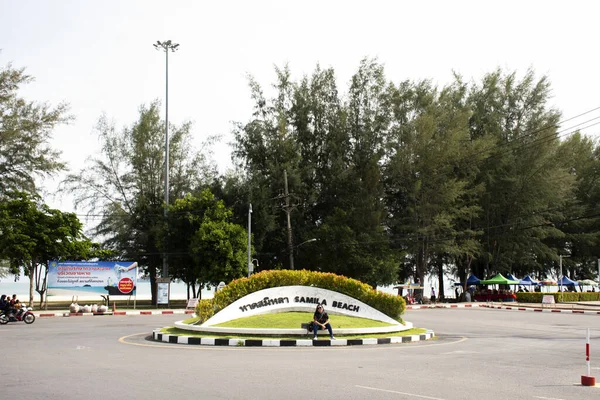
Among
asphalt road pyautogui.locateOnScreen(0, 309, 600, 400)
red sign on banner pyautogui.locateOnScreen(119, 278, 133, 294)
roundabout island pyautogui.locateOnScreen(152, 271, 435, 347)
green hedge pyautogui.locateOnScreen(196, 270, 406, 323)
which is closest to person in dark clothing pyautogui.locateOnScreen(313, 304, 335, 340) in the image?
roundabout island pyautogui.locateOnScreen(152, 271, 435, 347)

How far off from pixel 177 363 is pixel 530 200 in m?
51.8

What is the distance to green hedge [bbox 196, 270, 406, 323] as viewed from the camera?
21359 millimetres

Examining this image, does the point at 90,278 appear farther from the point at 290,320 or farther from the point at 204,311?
the point at 290,320

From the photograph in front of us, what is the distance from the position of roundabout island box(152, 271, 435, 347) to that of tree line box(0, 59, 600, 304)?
26.1 metres

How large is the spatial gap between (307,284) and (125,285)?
77.3 ft

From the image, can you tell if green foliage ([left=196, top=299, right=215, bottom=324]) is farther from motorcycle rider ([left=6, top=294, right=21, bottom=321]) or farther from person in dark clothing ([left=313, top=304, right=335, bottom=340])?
motorcycle rider ([left=6, top=294, right=21, bottom=321])

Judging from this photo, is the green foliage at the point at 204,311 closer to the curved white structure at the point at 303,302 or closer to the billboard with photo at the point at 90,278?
the curved white structure at the point at 303,302

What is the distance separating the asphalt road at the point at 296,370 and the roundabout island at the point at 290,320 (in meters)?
0.93

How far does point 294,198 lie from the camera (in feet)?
176

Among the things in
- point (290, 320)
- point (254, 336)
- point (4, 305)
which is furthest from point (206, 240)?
point (254, 336)

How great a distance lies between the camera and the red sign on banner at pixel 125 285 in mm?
42344

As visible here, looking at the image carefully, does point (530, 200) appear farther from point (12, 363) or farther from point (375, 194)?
point (12, 363)

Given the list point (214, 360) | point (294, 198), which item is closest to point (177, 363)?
point (214, 360)

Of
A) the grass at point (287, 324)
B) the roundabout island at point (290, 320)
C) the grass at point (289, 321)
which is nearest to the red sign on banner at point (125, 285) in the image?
the roundabout island at point (290, 320)
